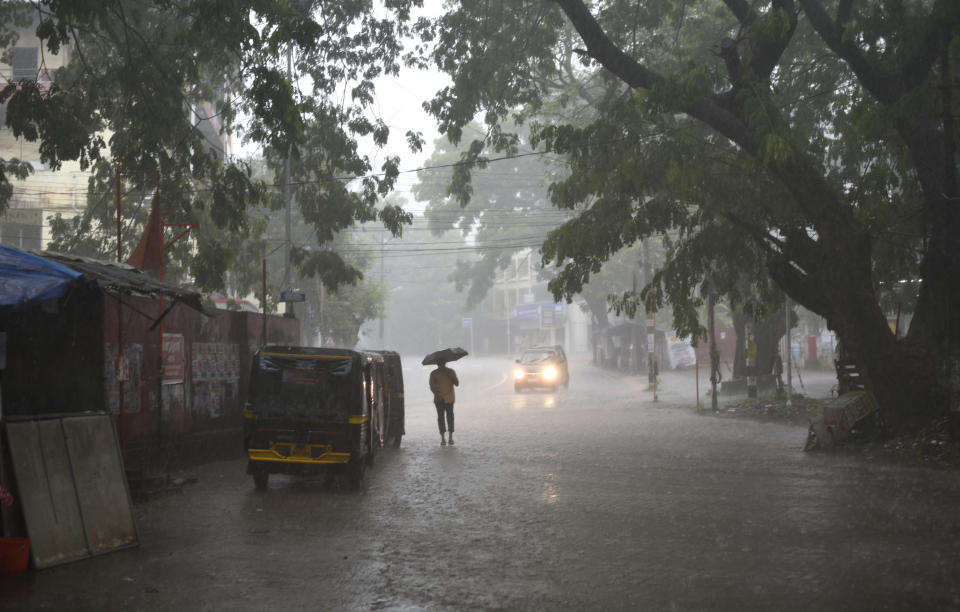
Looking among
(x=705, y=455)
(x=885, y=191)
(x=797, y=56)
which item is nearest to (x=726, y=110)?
(x=885, y=191)

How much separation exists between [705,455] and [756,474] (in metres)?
2.73

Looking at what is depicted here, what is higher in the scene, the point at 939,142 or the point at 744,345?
the point at 939,142

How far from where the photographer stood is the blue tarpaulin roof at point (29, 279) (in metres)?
7.73

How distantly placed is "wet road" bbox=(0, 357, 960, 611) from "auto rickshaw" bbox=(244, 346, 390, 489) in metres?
0.42

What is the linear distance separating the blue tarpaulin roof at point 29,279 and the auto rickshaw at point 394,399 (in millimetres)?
10035

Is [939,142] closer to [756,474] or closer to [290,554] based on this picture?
[756,474]

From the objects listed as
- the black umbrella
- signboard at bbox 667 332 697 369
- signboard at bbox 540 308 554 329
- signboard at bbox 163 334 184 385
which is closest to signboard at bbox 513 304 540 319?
signboard at bbox 540 308 554 329

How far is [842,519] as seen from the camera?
981 centimetres

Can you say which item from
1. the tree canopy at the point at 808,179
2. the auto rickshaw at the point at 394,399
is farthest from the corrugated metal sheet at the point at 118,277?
the tree canopy at the point at 808,179

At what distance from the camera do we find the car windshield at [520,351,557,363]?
40812 millimetres

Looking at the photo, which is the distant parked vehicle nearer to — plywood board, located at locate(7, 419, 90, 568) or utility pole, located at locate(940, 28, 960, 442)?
utility pole, located at locate(940, 28, 960, 442)

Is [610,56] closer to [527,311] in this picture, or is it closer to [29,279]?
[29,279]

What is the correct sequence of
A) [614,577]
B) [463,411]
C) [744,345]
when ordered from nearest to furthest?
[614,577], [463,411], [744,345]

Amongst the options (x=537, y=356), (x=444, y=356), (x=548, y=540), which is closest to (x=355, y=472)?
(x=548, y=540)
